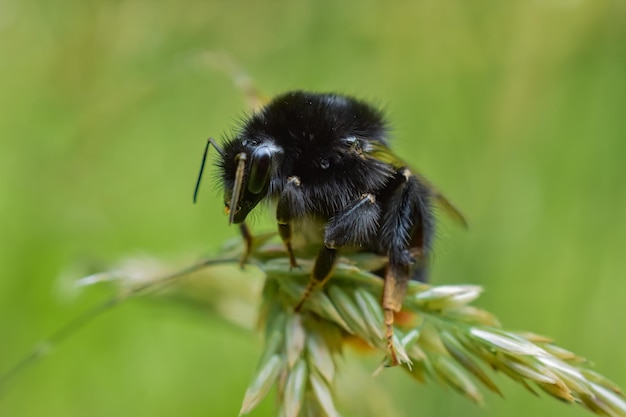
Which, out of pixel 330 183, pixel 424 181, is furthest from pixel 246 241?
pixel 424 181

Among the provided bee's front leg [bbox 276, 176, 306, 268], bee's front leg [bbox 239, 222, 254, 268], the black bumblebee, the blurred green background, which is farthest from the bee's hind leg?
bee's front leg [bbox 239, 222, 254, 268]

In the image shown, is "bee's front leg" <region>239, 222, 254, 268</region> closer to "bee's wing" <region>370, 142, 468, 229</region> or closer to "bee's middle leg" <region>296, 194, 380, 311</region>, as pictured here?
"bee's middle leg" <region>296, 194, 380, 311</region>

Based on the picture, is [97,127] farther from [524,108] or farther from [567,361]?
[567,361]

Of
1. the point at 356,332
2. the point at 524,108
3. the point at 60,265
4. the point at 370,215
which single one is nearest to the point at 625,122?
the point at 524,108

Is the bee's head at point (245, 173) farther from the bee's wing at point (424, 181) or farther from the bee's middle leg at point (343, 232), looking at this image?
the bee's wing at point (424, 181)

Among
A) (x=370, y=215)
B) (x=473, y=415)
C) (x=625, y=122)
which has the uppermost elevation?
(x=625, y=122)

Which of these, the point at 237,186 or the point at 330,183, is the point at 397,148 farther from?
the point at 237,186
